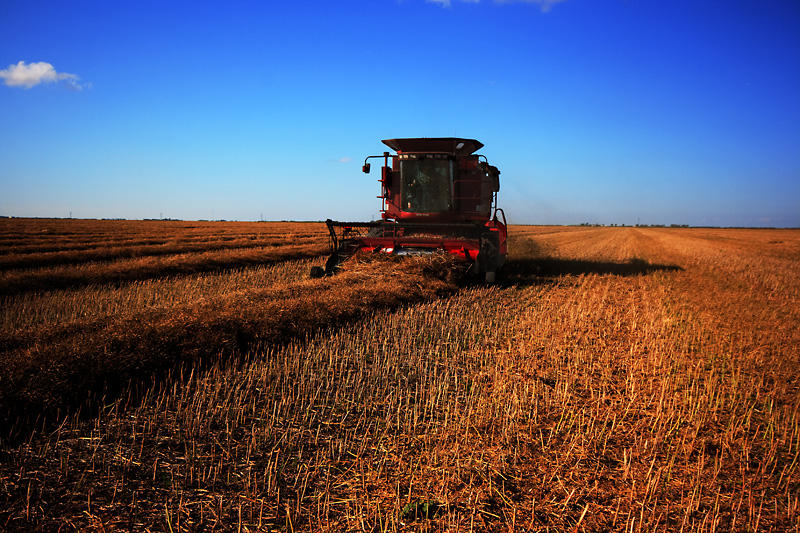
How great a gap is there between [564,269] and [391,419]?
12541 mm

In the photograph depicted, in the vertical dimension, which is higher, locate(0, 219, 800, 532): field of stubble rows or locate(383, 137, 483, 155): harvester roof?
locate(383, 137, 483, 155): harvester roof

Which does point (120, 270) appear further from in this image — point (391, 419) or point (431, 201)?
point (391, 419)

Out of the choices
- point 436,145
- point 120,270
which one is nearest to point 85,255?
point 120,270

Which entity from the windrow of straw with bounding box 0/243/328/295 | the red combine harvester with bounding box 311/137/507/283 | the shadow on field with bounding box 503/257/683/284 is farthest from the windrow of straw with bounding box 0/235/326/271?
the shadow on field with bounding box 503/257/683/284

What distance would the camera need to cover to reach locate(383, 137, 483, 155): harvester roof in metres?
10.6

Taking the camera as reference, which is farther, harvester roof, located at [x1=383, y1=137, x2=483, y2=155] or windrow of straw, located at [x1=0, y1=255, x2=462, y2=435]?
A: harvester roof, located at [x1=383, y1=137, x2=483, y2=155]

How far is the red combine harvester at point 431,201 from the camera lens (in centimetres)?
1056

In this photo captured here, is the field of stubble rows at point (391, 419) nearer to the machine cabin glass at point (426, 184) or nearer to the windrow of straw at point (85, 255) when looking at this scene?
the machine cabin glass at point (426, 184)

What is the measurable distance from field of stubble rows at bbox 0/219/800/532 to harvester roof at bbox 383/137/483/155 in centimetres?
477

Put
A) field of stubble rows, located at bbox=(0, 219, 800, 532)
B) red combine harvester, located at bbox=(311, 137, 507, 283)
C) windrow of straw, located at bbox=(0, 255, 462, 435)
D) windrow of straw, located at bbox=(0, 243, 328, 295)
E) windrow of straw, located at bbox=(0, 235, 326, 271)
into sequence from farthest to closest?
windrow of straw, located at bbox=(0, 235, 326, 271), red combine harvester, located at bbox=(311, 137, 507, 283), windrow of straw, located at bbox=(0, 243, 328, 295), windrow of straw, located at bbox=(0, 255, 462, 435), field of stubble rows, located at bbox=(0, 219, 800, 532)

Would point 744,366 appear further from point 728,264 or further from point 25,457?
point 728,264

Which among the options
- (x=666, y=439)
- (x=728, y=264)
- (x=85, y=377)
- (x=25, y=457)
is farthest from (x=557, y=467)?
(x=728, y=264)

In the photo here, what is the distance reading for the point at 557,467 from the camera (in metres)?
2.78

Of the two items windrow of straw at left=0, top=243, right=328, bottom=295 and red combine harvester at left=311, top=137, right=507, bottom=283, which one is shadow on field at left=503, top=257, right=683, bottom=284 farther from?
windrow of straw at left=0, top=243, right=328, bottom=295
